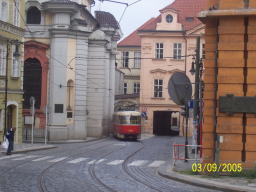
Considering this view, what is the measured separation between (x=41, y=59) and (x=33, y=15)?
382 cm

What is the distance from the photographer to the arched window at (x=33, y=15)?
49.0 m

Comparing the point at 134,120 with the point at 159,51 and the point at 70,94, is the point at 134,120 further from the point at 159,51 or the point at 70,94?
the point at 159,51

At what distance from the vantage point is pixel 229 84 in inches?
707

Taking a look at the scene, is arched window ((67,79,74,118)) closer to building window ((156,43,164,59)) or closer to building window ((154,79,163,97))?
building window ((154,79,163,97))

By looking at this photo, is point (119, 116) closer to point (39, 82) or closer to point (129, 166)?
point (39, 82)

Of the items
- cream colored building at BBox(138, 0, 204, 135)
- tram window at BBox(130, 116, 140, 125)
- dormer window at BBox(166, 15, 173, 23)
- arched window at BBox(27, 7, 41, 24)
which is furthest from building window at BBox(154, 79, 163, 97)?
arched window at BBox(27, 7, 41, 24)

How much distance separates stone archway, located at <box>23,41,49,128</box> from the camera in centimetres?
4841

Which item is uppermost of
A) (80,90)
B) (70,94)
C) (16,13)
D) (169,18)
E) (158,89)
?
(169,18)

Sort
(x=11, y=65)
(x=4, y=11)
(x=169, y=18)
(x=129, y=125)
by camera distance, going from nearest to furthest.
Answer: (x=4, y=11) → (x=11, y=65) → (x=129, y=125) → (x=169, y=18)

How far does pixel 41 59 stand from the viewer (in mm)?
48719

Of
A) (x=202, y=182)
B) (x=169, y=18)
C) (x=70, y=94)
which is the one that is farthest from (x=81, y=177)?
(x=169, y=18)

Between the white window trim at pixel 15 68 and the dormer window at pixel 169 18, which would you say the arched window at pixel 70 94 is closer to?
the white window trim at pixel 15 68

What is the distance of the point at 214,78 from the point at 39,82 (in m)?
32.4

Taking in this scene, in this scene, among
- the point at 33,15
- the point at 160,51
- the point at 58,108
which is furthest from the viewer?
the point at 160,51
